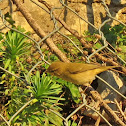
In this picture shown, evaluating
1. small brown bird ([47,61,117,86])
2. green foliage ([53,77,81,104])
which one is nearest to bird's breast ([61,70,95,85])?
small brown bird ([47,61,117,86])

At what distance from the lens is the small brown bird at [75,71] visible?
134cm

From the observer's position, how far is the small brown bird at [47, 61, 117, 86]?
134 cm

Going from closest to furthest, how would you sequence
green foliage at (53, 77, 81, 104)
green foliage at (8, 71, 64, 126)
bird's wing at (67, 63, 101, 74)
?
green foliage at (8, 71, 64, 126)
bird's wing at (67, 63, 101, 74)
green foliage at (53, 77, 81, 104)

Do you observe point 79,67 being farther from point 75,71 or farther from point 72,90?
point 72,90

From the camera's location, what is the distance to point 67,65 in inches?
53.9

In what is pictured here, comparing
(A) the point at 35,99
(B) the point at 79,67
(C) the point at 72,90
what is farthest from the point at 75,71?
(C) the point at 72,90

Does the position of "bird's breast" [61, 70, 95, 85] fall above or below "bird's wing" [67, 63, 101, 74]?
below

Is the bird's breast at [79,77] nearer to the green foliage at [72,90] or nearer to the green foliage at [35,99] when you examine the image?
the green foliage at [35,99]

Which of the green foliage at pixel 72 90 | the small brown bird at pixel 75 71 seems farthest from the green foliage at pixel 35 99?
the green foliage at pixel 72 90

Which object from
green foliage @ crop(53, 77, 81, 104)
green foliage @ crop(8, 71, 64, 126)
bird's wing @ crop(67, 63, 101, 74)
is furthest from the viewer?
green foliage @ crop(53, 77, 81, 104)

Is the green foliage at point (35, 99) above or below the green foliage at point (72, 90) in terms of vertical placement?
above

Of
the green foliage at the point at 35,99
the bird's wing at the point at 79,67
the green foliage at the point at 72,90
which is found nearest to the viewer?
the green foliage at the point at 35,99

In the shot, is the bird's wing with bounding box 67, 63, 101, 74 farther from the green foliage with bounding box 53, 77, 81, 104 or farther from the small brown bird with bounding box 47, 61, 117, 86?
the green foliage with bounding box 53, 77, 81, 104

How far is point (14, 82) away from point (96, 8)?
4.41ft
